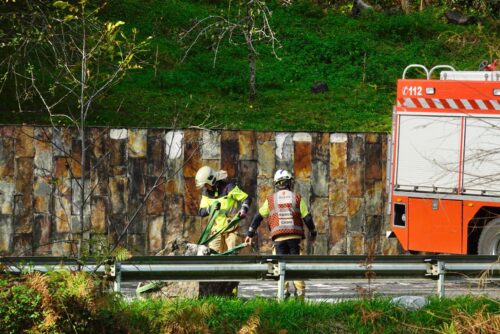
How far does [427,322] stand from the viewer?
15.0m

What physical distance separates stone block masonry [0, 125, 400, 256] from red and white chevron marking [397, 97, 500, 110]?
2.13m

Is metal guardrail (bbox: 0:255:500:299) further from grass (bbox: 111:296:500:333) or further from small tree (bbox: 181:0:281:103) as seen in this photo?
small tree (bbox: 181:0:281:103)

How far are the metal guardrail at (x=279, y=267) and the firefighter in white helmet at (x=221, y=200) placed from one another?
2.72 m

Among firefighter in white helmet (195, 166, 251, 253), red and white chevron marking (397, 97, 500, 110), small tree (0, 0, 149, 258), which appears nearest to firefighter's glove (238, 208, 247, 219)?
firefighter in white helmet (195, 166, 251, 253)

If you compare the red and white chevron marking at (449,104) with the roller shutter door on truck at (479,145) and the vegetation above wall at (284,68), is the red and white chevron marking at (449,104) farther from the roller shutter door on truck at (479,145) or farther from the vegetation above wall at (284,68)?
the vegetation above wall at (284,68)

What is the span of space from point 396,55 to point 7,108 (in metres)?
9.95

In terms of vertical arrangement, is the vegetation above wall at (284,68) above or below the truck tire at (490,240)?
above

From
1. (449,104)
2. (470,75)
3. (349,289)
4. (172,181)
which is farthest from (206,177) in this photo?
(172,181)

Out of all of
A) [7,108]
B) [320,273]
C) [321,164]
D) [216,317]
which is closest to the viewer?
[216,317]

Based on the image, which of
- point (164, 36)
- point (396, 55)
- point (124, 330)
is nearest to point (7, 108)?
point (164, 36)

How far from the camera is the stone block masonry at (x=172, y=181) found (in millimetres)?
23500

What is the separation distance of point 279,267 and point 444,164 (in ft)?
17.3

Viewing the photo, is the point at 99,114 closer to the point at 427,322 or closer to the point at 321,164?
the point at 321,164

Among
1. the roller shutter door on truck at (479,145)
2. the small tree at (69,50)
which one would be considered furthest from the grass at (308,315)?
the roller shutter door on truck at (479,145)
